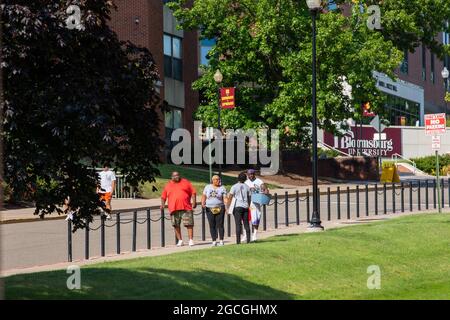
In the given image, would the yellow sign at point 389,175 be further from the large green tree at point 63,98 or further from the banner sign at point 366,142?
the large green tree at point 63,98

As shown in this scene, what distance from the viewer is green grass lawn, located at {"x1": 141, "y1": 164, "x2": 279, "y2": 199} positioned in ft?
117

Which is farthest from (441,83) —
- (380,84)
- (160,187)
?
(160,187)

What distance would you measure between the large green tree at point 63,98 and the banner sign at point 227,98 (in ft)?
95.2

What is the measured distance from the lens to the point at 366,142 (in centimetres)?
6444

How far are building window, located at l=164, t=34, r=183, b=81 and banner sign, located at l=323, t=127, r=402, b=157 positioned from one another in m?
15.2

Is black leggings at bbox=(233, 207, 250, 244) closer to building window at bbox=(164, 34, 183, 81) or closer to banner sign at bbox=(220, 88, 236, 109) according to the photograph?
banner sign at bbox=(220, 88, 236, 109)

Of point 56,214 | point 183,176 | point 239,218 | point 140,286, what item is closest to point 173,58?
point 183,176

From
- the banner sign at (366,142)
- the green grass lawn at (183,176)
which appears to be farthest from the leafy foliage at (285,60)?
the banner sign at (366,142)

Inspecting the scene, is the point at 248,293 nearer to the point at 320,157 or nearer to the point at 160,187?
the point at 160,187

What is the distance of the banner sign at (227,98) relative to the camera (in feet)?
132

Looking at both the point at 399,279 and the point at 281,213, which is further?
the point at 281,213

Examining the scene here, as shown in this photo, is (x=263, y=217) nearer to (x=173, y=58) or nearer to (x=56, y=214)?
(x=56, y=214)

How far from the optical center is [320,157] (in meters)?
52.3

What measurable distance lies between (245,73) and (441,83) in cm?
5834
